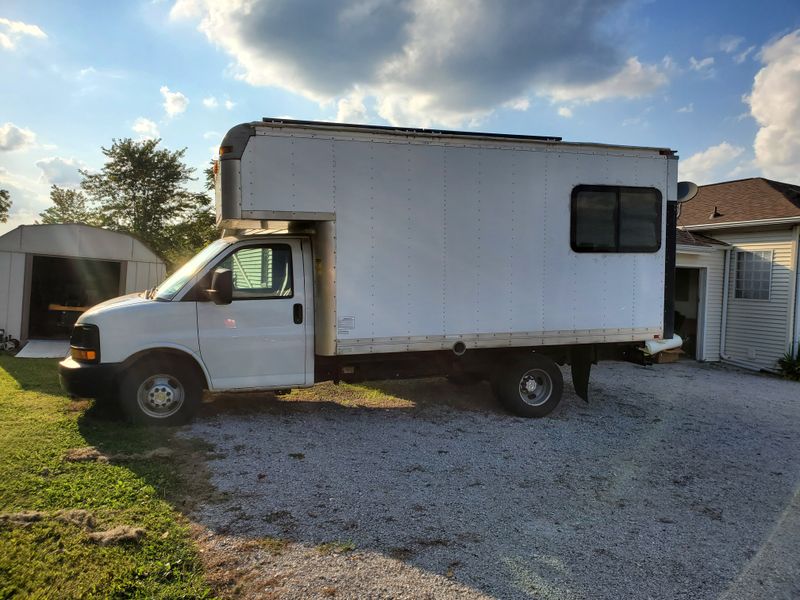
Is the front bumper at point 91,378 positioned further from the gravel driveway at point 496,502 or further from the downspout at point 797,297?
the downspout at point 797,297

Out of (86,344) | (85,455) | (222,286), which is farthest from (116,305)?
(85,455)

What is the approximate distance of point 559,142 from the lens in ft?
22.5

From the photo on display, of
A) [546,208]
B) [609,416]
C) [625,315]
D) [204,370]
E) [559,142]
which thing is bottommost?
[609,416]

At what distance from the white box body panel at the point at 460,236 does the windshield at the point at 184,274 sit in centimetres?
77

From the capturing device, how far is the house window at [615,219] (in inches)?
274

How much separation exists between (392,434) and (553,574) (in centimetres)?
312

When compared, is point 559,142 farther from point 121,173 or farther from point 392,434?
point 121,173

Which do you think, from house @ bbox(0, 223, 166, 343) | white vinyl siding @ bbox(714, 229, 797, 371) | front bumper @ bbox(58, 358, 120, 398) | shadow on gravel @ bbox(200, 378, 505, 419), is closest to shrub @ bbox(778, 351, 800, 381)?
white vinyl siding @ bbox(714, 229, 797, 371)

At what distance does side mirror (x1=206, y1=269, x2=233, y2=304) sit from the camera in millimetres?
5934

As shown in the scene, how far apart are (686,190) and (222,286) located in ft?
20.6

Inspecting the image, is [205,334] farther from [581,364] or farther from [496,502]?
[581,364]

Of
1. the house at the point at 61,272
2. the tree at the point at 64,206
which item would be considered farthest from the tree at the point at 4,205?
the house at the point at 61,272

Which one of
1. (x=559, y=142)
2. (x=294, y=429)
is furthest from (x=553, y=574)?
(x=559, y=142)

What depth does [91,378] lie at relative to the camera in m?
5.82
